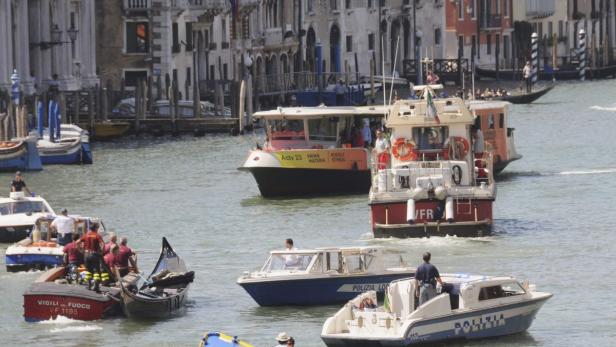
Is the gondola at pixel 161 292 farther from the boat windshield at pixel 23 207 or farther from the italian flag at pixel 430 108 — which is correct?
the italian flag at pixel 430 108

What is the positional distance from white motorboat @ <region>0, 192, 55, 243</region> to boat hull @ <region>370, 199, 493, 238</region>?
6696 millimetres

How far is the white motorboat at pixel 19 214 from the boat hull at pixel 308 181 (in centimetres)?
1088

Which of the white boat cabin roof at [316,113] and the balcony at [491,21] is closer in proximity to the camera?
the white boat cabin roof at [316,113]

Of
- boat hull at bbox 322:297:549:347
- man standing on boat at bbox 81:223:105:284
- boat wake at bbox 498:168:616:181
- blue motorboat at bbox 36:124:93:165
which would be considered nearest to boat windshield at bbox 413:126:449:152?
man standing on boat at bbox 81:223:105:284

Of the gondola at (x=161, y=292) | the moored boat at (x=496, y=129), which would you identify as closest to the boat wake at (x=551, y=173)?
the moored boat at (x=496, y=129)

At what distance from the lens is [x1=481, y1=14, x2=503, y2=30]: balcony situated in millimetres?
139125

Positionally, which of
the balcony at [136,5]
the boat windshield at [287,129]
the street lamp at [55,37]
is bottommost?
the boat windshield at [287,129]

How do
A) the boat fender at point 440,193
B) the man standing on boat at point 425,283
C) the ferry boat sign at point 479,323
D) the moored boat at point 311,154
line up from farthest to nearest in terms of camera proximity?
the moored boat at point 311,154 → the boat fender at point 440,193 → the ferry boat sign at point 479,323 → the man standing on boat at point 425,283

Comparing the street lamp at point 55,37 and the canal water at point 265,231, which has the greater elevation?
the street lamp at point 55,37

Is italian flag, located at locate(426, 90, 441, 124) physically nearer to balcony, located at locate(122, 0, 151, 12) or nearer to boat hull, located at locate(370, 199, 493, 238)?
boat hull, located at locate(370, 199, 493, 238)

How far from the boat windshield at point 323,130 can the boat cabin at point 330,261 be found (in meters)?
20.5

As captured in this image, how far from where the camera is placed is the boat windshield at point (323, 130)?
2272 inches

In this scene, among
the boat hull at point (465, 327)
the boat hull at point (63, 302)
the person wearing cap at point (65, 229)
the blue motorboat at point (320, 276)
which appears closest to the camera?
the boat hull at point (465, 327)

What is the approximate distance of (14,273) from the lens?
1645 inches
